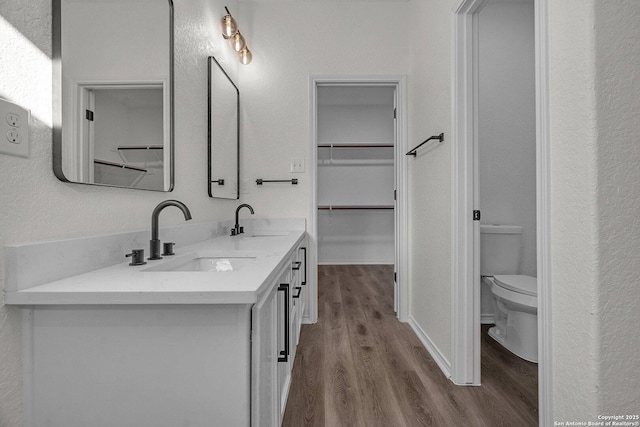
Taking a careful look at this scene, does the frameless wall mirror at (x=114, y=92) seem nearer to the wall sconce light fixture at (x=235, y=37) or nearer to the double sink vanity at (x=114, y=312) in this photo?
the double sink vanity at (x=114, y=312)

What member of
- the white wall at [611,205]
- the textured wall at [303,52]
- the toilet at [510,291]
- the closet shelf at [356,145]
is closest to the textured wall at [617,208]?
the white wall at [611,205]

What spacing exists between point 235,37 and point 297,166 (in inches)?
40.2

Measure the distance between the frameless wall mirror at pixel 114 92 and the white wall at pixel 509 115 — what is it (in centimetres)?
228

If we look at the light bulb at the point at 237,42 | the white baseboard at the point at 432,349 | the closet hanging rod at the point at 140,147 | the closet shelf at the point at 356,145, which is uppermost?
the light bulb at the point at 237,42

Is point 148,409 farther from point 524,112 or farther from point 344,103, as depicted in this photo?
point 344,103

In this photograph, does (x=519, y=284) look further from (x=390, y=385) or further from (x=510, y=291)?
(x=390, y=385)

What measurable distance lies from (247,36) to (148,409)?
2613 millimetres

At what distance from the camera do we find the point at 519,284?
1881mm

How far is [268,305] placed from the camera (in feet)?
2.69

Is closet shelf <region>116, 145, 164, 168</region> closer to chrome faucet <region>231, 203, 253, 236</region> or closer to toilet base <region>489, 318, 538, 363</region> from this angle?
chrome faucet <region>231, 203, 253, 236</region>

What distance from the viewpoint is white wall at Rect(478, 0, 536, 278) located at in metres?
2.34

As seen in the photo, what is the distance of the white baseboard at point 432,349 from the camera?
5.32 ft

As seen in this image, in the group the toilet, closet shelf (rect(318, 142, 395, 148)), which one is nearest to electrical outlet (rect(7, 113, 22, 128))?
the toilet

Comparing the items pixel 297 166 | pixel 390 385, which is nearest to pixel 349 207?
→ pixel 297 166
